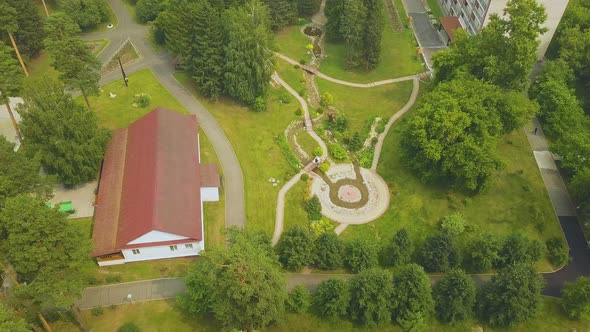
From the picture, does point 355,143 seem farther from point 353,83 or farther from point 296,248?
point 296,248

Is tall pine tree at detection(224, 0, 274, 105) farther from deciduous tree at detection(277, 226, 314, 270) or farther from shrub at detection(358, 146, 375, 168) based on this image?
deciduous tree at detection(277, 226, 314, 270)

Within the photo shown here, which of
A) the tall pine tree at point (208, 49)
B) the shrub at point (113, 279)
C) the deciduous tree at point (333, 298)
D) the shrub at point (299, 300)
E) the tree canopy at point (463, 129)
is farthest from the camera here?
the tall pine tree at point (208, 49)

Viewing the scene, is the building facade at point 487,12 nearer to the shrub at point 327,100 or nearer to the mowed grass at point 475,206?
the mowed grass at point 475,206

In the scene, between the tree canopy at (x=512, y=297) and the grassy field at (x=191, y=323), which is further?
the grassy field at (x=191, y=323)

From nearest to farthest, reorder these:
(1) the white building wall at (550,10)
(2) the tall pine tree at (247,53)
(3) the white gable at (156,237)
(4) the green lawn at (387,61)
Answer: (3) the white gable at (156,237)
(2) the tall pine tree at (247,53)
(1) the white building wall at (550,10)
(4) the green lawn at (387,61)

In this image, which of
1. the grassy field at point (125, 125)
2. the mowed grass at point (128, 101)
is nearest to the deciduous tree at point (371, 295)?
the grassy field at point (125, 125)

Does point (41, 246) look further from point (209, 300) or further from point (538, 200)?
point (538, 200)
